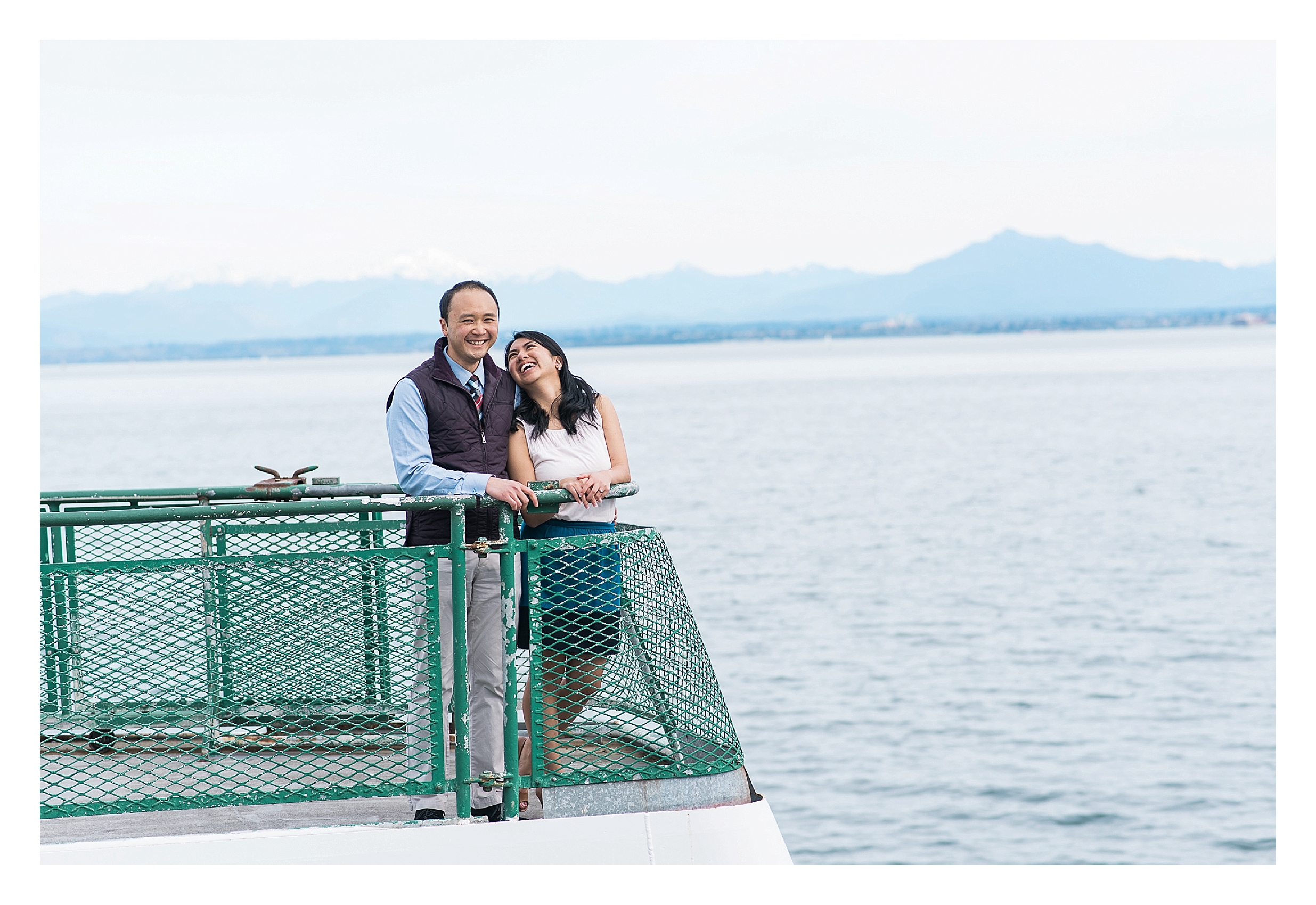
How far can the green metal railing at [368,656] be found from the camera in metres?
4.69

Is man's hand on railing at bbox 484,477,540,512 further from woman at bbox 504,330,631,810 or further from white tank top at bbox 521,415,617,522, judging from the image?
white tank top at bbox 521,415,617,522

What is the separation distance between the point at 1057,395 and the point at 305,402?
50950mm

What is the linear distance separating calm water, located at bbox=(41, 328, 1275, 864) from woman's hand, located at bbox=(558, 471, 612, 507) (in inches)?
483

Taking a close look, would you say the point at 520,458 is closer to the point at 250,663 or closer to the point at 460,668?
the point at 460,668

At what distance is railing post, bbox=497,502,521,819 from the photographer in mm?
4648

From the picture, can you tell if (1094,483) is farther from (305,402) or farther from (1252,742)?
(305,402)

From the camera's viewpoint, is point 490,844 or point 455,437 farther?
point 455,437

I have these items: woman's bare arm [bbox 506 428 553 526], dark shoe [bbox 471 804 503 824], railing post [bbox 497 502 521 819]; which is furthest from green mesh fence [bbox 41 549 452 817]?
woman's bare arm [bbox 506 428 553 526]

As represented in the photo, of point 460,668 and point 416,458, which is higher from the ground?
point 416,458

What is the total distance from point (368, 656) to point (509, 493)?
3.19ft

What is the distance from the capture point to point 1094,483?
4922cm

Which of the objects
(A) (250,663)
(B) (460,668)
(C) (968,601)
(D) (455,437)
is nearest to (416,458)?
(D) (455,437)

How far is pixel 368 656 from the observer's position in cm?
505

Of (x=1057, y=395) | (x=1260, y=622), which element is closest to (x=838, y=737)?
(x=1260, y=622)
